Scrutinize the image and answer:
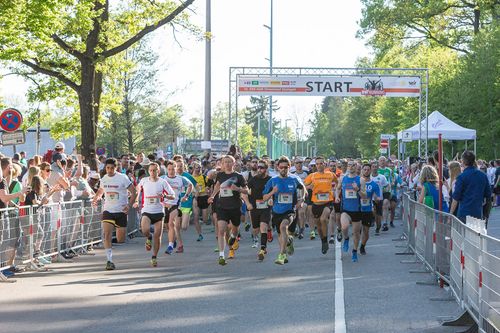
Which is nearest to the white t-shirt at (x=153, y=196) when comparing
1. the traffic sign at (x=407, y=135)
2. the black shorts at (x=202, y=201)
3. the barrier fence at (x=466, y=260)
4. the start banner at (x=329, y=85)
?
the barrier fence at (x=466, y=260)

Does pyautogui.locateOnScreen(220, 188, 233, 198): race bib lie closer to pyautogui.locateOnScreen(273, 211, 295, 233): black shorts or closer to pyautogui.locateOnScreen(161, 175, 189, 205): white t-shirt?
pyautogui.locateOnScreen(273, 211, 295, 233): black shorts

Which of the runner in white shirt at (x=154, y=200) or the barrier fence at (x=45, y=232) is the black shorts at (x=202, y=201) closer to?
the barrier fence at (x=45, y=232)

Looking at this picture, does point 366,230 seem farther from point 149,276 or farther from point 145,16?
point 145,16

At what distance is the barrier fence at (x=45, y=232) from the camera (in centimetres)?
1348

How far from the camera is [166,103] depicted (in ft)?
195

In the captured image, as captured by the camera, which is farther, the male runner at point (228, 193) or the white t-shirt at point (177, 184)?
the white t-shirt at point (177, 184)

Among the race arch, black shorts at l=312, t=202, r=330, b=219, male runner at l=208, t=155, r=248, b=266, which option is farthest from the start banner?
male runner at l=208, t=155, r=248, b=266

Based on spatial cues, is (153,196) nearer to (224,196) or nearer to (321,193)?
(224,196)

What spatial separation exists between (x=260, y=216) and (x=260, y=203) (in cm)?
26

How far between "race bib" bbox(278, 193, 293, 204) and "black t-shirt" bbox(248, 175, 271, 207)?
0.76 meters

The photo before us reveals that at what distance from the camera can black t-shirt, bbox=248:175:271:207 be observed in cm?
1694

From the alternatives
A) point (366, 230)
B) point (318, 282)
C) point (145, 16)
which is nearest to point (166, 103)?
point (145, 16)

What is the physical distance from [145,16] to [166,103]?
103 ft

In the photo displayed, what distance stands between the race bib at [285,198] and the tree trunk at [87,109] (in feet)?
37.7
